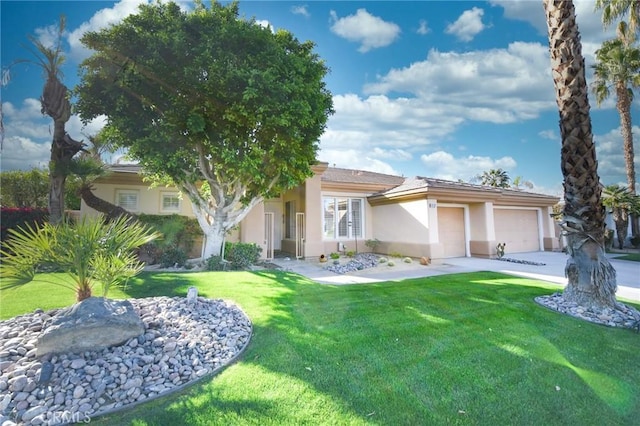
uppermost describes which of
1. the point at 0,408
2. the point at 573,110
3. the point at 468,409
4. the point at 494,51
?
the point at 494,51

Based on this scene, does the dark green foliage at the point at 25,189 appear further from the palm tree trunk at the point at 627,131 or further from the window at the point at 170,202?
→ the palm tree trunk at the point at 627,131

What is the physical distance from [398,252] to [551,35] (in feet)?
36.7

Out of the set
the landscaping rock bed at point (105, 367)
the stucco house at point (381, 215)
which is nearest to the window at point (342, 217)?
the stucco house at point (381, 215)

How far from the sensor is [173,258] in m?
11.6

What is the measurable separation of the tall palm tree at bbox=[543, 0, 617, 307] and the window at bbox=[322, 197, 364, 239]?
1135cm

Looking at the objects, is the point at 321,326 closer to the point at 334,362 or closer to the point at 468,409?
the point at 334,362

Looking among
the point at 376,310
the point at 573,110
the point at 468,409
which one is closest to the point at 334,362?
the point at 468,409

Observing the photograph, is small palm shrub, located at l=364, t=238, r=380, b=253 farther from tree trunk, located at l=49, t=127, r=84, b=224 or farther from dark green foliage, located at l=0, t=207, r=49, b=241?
dark green foliage, located at l=0, t=207, r=49, b=241

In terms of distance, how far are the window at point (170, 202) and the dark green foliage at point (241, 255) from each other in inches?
198

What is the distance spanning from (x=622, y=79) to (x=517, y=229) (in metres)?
12.0

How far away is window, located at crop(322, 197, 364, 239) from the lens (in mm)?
16625

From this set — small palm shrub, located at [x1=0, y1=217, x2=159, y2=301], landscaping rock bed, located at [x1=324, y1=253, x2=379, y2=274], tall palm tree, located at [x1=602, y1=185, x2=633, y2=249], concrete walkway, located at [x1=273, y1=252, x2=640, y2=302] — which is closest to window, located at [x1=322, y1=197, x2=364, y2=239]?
concrete walkway, located at [x1=273, y1=252, x2=640, y2=302]

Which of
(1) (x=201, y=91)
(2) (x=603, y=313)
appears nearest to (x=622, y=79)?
(2) (x=603, y=313)

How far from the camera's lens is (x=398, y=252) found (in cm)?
1573
